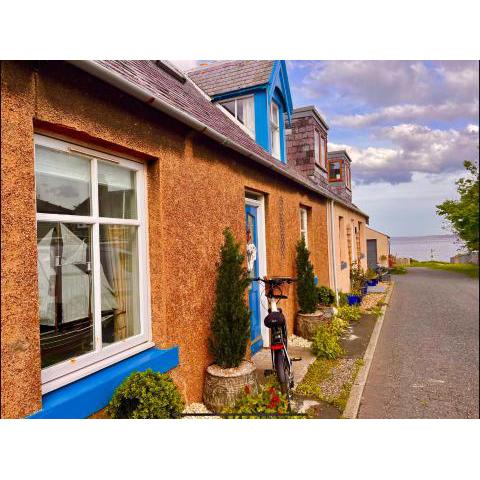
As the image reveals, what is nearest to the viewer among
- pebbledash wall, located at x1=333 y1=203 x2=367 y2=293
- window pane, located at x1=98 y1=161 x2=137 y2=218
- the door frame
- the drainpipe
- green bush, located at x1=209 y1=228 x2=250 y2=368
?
window pane, located at x1=98 y1=161 x2=137 y2=218

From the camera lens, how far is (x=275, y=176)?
6328 millimetres

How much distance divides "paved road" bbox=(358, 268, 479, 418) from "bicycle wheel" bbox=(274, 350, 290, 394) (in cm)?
81

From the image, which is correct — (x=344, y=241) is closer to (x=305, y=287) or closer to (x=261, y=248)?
(x=305, y=287)

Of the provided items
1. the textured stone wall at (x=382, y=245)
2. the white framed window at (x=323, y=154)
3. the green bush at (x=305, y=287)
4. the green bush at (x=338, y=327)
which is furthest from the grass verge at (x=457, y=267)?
the white framed window at (x=323, y=154)

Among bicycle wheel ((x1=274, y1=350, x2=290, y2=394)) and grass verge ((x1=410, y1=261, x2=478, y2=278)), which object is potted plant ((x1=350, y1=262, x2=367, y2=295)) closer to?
bicycle wheel ((x1=274, y1=350, x2=290, y2=394))

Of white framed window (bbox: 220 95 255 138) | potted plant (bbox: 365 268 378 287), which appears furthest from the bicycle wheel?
potted plant (bbox: 365 268 378 287)

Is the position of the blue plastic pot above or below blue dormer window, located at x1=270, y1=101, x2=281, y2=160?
below

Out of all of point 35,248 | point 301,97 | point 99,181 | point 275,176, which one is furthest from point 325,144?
point 35,248

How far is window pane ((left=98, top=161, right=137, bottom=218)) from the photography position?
292cm

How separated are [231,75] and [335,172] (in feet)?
22.5

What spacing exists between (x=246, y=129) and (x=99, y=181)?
498 cm

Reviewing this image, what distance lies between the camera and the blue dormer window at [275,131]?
784cm

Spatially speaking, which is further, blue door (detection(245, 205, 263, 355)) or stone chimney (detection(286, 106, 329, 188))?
stone chimney (detection(286, 106, 329, 188))

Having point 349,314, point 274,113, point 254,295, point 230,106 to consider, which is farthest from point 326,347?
point 274,113
